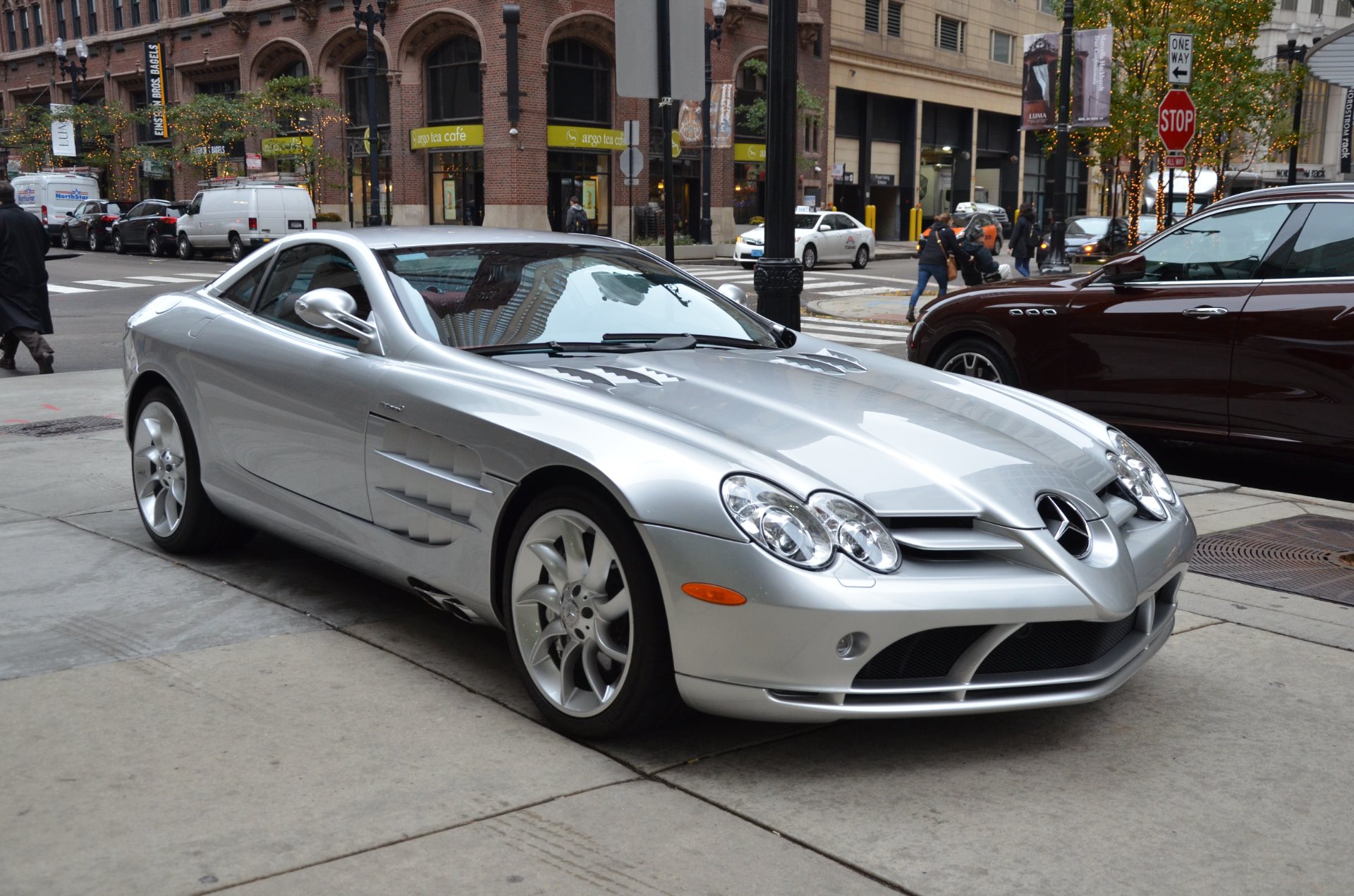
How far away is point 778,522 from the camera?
11.2 feet

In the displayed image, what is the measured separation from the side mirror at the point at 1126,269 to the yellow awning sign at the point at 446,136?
123 ft

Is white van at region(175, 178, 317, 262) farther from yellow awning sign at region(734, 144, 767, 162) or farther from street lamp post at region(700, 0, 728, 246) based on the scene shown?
yellow awning sign at region(734, 144, 767, 162)

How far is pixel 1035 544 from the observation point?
3.50 m

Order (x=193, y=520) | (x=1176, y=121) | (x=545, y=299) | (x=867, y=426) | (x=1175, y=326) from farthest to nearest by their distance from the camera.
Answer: (x=1176, y=121), (x=1175, y=326), (x=193, y=520), (x=545, y=299), (x=867, y=426)

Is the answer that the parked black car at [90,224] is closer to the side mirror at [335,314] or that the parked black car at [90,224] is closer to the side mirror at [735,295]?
the side mirror at [735,295]

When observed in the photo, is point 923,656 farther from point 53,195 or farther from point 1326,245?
point 53,195

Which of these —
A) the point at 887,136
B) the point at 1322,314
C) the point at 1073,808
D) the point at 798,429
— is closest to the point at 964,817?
the point at 1073,808

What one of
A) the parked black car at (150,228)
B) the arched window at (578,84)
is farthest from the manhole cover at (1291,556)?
the arched window at (578,84)

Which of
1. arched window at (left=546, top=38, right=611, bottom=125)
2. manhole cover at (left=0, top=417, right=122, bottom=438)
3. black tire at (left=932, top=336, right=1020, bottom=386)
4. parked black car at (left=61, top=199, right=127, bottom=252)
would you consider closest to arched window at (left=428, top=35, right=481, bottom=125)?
arched window at (left=546, top=38, right=611, bottom=125)

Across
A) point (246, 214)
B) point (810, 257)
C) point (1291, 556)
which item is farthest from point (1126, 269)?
point (246, 214)

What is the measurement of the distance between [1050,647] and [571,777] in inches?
52.1

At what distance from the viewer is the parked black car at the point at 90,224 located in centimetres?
4256

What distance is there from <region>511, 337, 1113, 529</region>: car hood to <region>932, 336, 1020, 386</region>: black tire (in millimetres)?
3774

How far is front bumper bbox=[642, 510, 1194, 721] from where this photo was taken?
3.30 m
